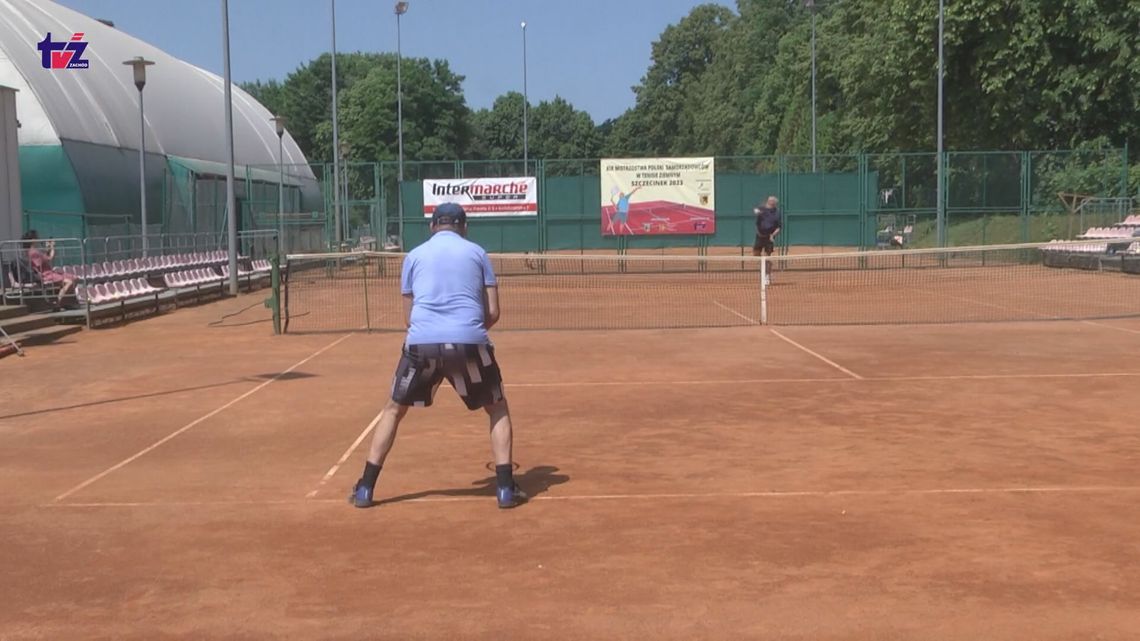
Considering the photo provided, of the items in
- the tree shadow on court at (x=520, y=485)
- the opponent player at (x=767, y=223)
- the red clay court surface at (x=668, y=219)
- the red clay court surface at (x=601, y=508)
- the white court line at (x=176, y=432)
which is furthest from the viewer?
the red clay court surface at (x=668, y=219)

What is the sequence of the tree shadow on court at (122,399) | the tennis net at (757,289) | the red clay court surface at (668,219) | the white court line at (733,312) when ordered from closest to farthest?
the tree shadow on court at (122,399)
the white court line at (733,312)
the tennis net at (757,289)
the red clay court surface at (668,219)

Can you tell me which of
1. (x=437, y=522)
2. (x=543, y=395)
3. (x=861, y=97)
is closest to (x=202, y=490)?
(x=437, y=522)

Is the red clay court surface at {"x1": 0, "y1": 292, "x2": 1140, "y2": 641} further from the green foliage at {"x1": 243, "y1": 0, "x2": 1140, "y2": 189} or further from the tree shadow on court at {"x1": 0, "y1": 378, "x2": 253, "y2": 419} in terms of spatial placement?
the green foliage at {"x1": 243, "y1": 0, "x2": 1140, "y2": 189}

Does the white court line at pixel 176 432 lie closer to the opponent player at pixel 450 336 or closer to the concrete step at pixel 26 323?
the opponent player at pixel 450 336

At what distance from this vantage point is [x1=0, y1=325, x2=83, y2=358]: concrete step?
1548cm

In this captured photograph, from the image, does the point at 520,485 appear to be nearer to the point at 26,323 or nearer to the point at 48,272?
the point at 26,323

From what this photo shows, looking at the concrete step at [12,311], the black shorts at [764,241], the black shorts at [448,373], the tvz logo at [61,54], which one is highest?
the tvz logo at [61,54]

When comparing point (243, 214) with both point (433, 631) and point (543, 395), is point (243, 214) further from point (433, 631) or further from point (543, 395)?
point (433, 631)

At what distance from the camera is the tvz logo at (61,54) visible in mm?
33906

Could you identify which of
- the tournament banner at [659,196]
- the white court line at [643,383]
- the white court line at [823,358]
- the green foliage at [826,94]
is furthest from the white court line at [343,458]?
the green foliage at [826,94]

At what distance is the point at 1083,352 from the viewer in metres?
13.7

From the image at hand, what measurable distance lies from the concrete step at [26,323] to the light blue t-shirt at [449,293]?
1231 centimetres

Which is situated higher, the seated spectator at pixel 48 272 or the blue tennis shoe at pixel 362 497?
the seated spectator at pixel 48 272

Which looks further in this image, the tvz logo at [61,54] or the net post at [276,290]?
the tvz logo at [61,54]
